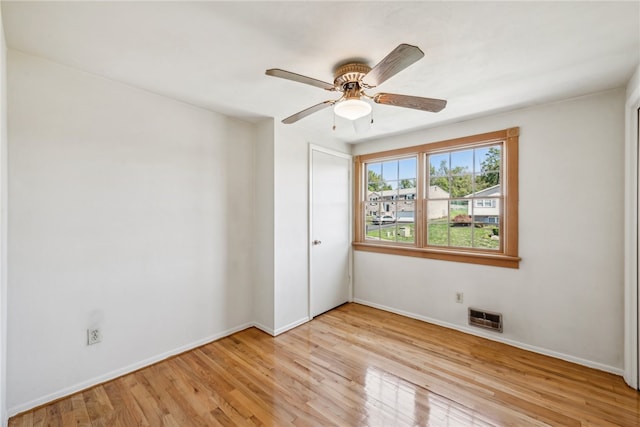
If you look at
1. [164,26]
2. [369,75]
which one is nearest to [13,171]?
[164,26]

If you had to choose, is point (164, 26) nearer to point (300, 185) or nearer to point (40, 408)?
point (300, 185)

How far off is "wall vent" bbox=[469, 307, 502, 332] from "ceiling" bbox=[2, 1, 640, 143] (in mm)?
2211

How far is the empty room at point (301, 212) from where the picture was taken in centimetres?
167

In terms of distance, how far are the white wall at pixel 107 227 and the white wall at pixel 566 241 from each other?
289 centimetres

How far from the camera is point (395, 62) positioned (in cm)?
146

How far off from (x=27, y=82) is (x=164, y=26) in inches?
46.7

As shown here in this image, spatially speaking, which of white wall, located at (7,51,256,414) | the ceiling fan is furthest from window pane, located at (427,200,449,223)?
white wall, located at (7,51,256,414)

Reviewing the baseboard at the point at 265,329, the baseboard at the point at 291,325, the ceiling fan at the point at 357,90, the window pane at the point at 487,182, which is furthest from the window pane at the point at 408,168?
the baseboard at the point at 265,329

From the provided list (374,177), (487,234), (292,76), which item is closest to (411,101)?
(292,76)

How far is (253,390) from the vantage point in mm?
2139

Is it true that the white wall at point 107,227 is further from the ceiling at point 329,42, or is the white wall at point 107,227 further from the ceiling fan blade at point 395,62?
the ceiling fan blade at point 395,62

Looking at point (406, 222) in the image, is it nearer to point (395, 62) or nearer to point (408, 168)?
point (408, 168)

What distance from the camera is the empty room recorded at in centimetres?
167

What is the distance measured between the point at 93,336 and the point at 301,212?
2210mm
